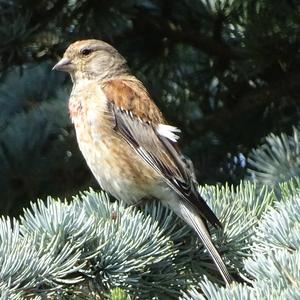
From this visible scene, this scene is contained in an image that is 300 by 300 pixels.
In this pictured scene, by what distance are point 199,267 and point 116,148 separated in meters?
0.97

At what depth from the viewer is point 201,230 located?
11.6 feet

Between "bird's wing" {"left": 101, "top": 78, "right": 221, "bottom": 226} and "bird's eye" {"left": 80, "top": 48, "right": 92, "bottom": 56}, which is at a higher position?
"bird's eye" {"left": 80, "top": 48, "right": 92, "bottom": 56}

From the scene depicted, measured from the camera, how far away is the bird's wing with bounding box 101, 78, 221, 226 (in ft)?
13.8

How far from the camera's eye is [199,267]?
3.56m

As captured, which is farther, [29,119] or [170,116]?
[170,116]

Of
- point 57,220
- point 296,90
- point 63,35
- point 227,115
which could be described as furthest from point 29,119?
point 57,220

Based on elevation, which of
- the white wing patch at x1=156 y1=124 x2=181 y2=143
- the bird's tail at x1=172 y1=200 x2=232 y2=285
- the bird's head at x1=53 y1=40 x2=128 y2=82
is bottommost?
the bird's tail at x1=172 y1=200 x2=232 y2=285

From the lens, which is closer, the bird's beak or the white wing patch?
the white wing patch

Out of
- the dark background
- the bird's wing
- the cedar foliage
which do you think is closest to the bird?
the bird's wing

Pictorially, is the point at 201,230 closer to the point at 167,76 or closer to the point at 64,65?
the point at 64,65

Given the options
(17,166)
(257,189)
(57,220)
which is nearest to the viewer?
(57,220)

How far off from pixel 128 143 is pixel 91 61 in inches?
26.4

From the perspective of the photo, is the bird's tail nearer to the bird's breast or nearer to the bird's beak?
the bird's breast

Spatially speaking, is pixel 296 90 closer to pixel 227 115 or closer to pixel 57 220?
pixel 227 115
